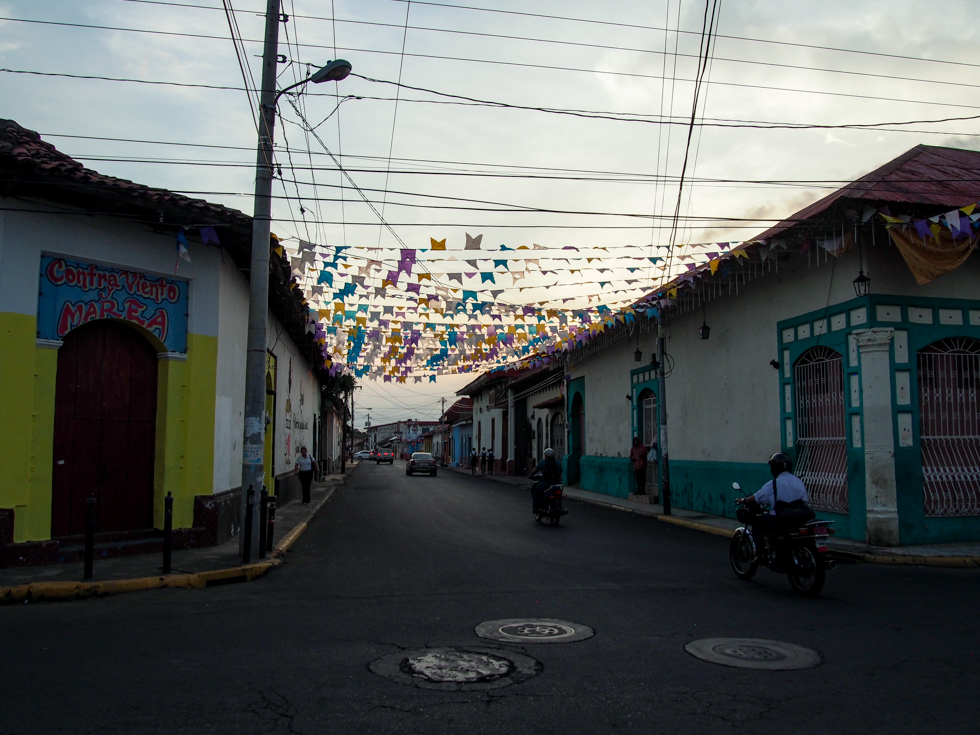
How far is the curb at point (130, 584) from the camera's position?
27.0 feet

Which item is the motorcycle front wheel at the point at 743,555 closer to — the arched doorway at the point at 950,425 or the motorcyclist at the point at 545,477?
the arched doorway at the point at 950,425

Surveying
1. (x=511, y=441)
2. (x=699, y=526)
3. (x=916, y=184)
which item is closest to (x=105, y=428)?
(x=699, y=526)

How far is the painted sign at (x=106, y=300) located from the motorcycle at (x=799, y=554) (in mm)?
8493

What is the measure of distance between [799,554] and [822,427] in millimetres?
6074

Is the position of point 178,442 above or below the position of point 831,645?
above

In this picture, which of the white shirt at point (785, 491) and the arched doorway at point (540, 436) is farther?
the arched doorway at point (540, 436)

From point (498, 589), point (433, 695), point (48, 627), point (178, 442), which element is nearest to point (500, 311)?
point (178, 442)

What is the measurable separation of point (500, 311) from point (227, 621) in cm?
996

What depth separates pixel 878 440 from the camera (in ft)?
40.3

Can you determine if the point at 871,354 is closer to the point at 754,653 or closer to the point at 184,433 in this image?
the point at 754,653

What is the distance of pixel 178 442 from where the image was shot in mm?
11484

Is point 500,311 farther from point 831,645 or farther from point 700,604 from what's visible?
point 831,645

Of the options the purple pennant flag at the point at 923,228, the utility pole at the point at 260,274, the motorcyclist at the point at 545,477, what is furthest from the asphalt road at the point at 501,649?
the purple pennant flag at the point at 923,228

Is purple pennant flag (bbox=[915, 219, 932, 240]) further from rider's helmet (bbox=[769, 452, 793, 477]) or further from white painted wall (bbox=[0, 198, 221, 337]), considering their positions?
white painted wall (bbox=[0, 198, 221, 337])
